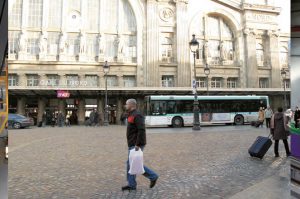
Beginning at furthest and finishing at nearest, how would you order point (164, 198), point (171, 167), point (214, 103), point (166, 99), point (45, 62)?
point (45, 62) < point (214, 103) < point (166, 99) < point (171, 167) < point (164, 198)

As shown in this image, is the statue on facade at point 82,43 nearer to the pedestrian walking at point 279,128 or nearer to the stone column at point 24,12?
the stone column at point 24,12

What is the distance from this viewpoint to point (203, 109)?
69.4 ft

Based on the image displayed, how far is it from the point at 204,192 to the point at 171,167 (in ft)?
6.36

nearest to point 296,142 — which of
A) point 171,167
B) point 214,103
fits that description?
point 171,167

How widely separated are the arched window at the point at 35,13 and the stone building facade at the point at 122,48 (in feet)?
0.41

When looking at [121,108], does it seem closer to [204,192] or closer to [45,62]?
[45,62]

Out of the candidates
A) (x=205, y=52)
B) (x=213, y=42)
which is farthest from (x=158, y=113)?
(x=213, y=42)

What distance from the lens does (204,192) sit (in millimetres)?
4434

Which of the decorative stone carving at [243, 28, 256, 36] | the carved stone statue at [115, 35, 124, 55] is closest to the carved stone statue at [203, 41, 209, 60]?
the decorative stone carving at [243, 28, 256, 36]

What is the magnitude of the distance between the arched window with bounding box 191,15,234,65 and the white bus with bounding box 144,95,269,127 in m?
18.8

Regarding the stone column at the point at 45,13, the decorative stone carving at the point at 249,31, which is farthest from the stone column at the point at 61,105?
the decorative stone carving at the point at 249,31

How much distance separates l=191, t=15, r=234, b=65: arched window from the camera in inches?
1602

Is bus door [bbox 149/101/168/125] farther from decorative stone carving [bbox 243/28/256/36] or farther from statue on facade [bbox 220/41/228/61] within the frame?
decorative stone carving [bbox 243/28/256/36]

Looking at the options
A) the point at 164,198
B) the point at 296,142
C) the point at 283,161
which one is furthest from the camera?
the point at 283,161
